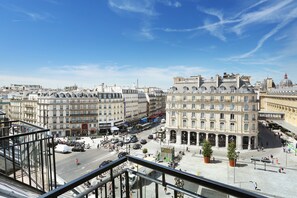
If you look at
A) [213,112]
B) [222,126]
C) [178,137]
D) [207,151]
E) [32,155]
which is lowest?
[178,137]

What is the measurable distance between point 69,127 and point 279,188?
4168cm

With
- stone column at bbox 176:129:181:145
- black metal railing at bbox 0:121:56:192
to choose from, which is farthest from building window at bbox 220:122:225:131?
black metal railing at bbox 0:121:56:192

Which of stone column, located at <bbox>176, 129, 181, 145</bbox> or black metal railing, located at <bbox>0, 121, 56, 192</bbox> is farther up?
black metal railing, located at <bbox>0, 121, 56, 192</bbox>

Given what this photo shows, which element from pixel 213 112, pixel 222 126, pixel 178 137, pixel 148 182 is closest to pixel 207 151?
pixel 222 126

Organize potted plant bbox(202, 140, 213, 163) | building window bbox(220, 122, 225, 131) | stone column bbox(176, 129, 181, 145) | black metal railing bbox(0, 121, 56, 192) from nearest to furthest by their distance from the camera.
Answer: black metal railing bbox(0, 121, 56, 192) < potted plant bbox(202, 140, 213, 163) < building window bbox(220, 122, 225, 131) < stone column bbox(176, 129, 181, 145)

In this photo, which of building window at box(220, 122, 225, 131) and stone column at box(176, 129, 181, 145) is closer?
building window at box(220, 122, 225, 131)

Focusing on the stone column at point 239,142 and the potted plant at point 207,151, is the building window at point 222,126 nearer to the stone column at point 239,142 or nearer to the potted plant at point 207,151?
the stone column at point 239,142

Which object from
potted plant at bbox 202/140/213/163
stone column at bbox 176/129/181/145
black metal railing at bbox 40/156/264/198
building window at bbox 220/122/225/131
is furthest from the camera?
stone column at bbox 176/129/181/145

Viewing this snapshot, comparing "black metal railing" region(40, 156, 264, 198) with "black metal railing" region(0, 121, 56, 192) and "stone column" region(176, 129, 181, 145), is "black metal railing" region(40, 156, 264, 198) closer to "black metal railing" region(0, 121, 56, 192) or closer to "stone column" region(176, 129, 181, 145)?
"black metal railing" region(0, 121, 56, 192)

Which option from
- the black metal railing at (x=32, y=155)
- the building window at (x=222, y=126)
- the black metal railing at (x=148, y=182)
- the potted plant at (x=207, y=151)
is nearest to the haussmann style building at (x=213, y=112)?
the building window at (x=222, y=126)

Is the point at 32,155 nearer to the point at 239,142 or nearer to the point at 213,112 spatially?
the point at 213,112

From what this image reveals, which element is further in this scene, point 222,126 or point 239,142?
point 222,126

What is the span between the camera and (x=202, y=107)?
38.2 meters

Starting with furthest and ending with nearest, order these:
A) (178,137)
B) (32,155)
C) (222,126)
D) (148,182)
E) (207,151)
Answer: (178,137) < (222,126) < (207,151) < (32,155) < (148,182)
